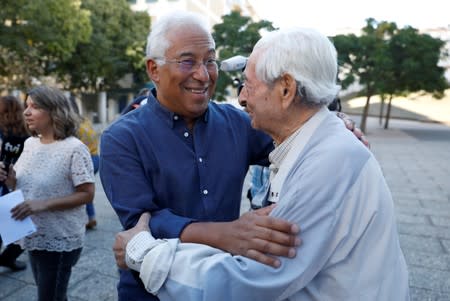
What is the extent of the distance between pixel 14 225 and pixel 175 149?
4.85ft

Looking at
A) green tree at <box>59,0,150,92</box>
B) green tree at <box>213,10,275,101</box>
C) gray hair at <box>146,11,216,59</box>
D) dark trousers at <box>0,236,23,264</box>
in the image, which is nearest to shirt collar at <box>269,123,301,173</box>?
gray hair at <box>146,11,216,59</box>

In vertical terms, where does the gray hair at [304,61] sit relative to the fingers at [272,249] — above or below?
above

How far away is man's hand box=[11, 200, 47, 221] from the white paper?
3cm

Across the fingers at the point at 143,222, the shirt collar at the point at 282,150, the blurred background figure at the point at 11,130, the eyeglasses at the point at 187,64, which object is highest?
the eyeglasses at the point at 187,64

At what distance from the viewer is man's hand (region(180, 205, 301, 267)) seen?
1094 mm

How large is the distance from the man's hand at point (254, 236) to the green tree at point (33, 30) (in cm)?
1297

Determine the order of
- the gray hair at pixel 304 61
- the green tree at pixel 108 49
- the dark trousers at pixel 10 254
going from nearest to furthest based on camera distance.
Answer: the gray hair at pixel 304 61
the dark trousers at pixel 10 254
the green tree at pixel 108 49

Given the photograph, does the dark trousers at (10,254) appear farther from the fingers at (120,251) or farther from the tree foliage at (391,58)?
the tree foliage at (391,58)

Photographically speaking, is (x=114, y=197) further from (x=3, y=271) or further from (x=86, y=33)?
(x=86, y=33)

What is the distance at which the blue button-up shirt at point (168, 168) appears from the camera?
1428 millimetres

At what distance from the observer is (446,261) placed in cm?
412

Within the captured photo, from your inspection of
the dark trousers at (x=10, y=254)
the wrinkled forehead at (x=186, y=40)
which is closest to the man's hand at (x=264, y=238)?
the wrinkled forehead at (x=186, y=40)

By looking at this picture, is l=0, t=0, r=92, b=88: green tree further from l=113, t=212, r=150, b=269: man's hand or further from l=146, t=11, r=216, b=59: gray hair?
l=113, t=212, r=150, b=269: man's hand

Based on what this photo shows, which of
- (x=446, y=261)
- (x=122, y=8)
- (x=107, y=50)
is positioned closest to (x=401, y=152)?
(x=446, y=261)
